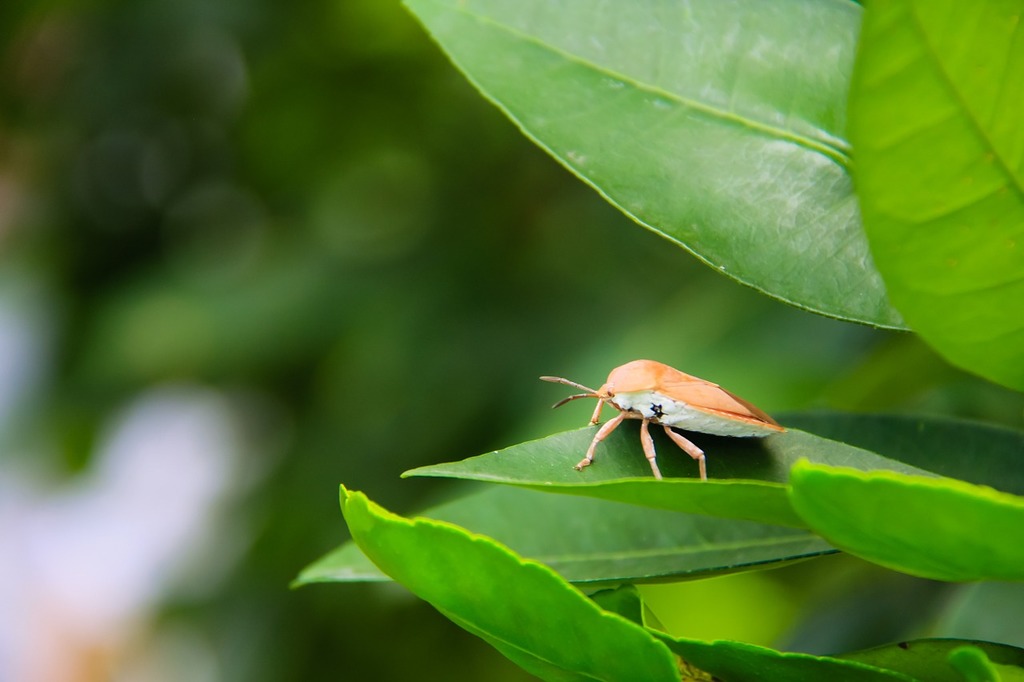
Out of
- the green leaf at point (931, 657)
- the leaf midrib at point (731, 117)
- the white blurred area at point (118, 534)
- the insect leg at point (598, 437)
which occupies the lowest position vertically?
the white blurred area at point (118, 534)

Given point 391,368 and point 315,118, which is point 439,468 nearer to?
point 391,368

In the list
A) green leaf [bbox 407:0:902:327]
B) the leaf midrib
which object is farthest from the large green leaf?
the leaf midrib

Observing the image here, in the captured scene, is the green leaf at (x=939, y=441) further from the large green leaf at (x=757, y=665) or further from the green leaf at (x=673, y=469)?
the large green leaf at (x=757, y=665)

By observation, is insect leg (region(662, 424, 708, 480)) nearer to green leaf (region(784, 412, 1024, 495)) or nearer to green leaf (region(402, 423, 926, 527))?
green leaf (region(402, 423, 926, 527))

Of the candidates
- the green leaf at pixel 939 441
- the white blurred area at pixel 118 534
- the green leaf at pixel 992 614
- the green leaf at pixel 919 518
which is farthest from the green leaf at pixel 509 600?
the white blurred area at pixel 118 534

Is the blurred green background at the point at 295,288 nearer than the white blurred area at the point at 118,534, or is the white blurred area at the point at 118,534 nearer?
the blurred green background at the point at 295,288

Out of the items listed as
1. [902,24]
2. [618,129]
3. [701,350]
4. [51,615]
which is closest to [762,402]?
[701,350]

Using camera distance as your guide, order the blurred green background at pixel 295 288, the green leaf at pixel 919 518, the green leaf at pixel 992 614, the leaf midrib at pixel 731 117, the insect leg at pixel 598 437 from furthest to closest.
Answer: the blurred green background at pixel 295 288 → the green leaf at pixel 992 614 → the leaf midrib at pixel 731 117 → the insect leg at pixel 598 437 → the green leaf at pixel 919 518

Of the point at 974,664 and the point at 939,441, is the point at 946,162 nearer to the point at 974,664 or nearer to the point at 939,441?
the point at 974,664
